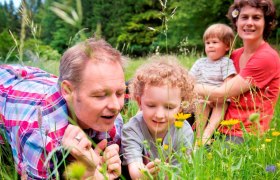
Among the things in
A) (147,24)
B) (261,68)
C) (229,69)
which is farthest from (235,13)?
(147,24)

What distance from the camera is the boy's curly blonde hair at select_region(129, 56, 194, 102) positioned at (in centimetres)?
230

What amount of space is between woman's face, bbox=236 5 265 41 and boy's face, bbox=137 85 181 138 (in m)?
1.17

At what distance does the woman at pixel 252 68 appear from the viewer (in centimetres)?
306

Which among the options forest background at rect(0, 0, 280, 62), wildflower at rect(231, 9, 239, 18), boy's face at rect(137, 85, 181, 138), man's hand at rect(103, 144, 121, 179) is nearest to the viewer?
man's hand at rect(103, 144, 121, 179)

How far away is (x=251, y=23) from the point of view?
3230mm

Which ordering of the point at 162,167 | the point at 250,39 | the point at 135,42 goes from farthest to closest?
the point at 135,42
the point at 250,39
the point at 162,167

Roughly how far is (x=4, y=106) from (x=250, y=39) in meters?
1.85

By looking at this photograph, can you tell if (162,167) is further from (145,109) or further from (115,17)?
(115,17)

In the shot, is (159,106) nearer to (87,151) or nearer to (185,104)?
(185,104)

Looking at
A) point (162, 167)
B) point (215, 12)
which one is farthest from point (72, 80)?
point (215, 12)

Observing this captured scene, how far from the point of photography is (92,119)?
1.88 m

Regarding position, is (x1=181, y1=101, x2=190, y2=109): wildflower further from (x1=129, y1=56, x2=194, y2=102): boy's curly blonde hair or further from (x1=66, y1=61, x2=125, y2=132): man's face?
(x1=66, y1=61, x2=125, y2=132): man's face

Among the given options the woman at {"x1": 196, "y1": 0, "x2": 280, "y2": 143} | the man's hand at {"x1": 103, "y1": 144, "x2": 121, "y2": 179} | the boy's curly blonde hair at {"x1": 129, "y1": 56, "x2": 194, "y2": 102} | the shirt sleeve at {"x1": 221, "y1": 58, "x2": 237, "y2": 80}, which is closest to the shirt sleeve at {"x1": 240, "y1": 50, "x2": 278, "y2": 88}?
the woman at {"x1": 196, "y1": 0, "x2": 280, "y2": 143}

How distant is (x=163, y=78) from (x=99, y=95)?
0.57 m
